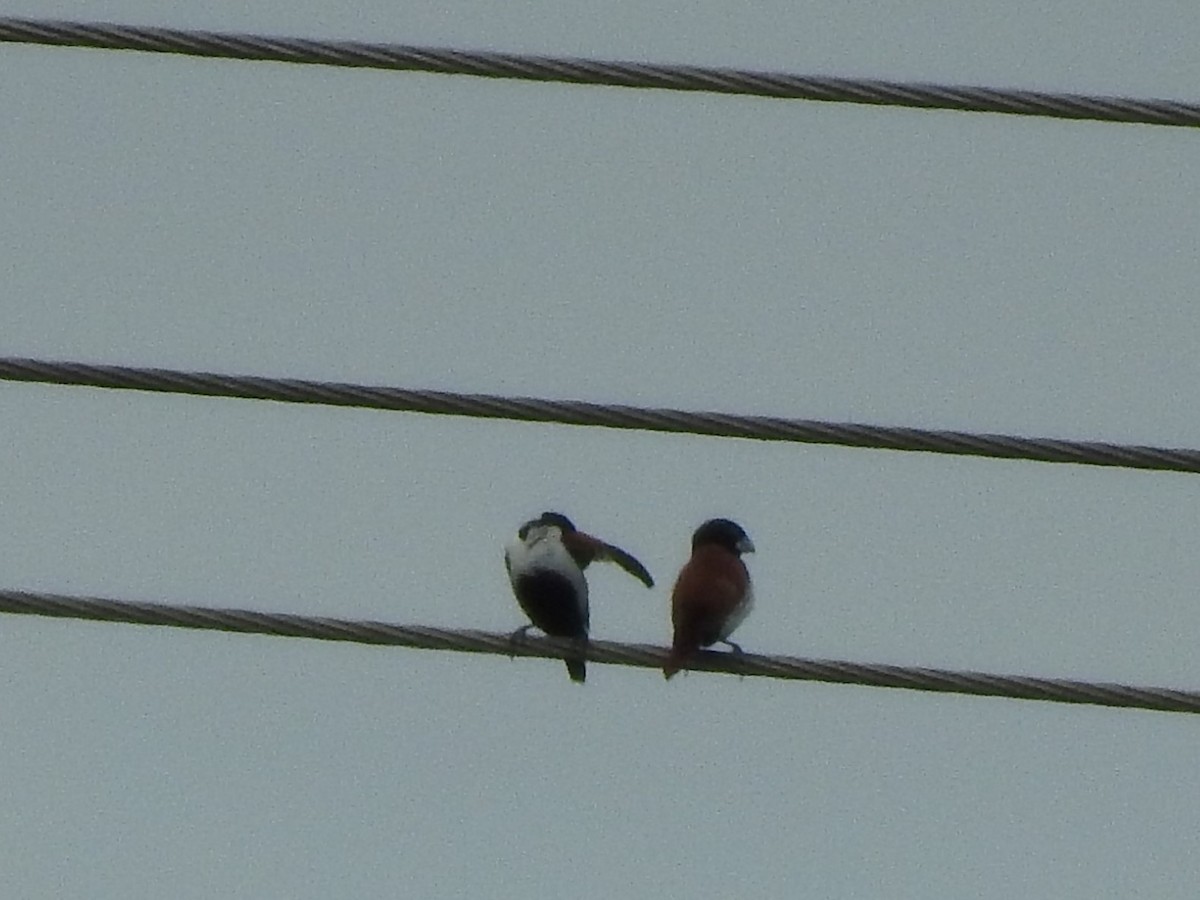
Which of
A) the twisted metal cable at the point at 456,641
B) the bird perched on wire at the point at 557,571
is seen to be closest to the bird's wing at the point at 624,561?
the bird perched on wire at the point at 557,571

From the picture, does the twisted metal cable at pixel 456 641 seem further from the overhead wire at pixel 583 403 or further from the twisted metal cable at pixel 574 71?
the twisted metal cable at pixel 574 71

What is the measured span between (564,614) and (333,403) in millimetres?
3660

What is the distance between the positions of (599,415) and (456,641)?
2.52 feet

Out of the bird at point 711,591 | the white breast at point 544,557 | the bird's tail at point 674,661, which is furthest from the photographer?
the white breast at point 544,557

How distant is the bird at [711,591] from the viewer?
917cm

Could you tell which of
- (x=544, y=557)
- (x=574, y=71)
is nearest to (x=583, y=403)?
(x=574, y=71)

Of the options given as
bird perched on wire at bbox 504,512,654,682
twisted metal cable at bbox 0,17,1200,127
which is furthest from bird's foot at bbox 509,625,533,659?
twisted metal cable at bbox 0,17,1200,127

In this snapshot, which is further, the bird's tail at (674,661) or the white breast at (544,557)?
the white breast at (544,557)

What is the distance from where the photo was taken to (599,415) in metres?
5.98

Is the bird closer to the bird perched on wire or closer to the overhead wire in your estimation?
the bird perched on wire

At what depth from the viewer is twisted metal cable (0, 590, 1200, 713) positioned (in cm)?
620

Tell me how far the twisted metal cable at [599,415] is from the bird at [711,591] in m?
2.50

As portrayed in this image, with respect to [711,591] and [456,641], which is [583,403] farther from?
[711,591]

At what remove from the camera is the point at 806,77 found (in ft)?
19.1
